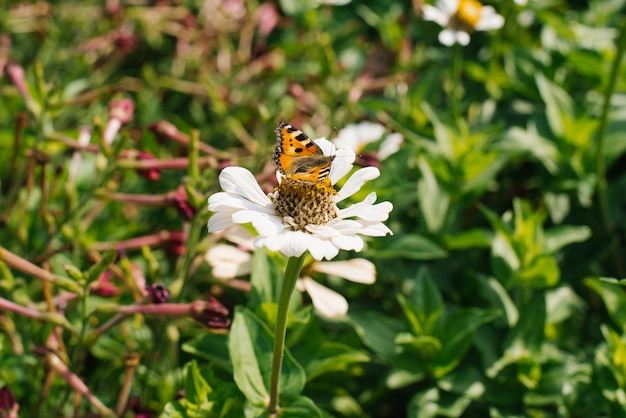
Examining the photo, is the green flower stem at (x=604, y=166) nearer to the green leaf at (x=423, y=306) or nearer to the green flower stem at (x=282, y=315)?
the green leaf at (x=423, y=306)

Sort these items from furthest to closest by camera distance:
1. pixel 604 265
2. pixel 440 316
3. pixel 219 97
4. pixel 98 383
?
1. pixel 219 97
2. pixel 604 265
3. pixel 98 383
4. pixel 440 316

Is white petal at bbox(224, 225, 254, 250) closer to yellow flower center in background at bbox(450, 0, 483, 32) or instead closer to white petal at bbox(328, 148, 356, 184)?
white petal at bbox(328, 148, 356, 184)

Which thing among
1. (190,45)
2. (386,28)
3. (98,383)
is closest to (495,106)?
(386,28)

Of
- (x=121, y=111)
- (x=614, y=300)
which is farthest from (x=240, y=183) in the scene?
(x=614, y=300)

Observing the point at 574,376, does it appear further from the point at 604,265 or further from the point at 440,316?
the point at 604,265

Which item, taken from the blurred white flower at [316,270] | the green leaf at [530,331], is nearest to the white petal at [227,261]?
the blurred white flower at [316,270]

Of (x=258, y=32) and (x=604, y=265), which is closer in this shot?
(x=604, y=265)
